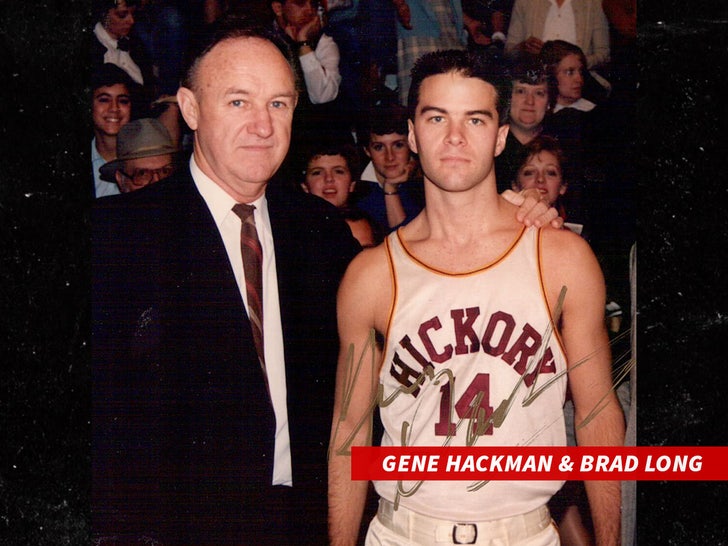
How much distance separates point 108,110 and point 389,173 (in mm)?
642

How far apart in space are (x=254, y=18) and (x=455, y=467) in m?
1.06

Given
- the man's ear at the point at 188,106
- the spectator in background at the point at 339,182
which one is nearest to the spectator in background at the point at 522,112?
the spectator in background at the point at 339,182

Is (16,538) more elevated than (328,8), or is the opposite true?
(328,8)

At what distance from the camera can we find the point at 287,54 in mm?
1628

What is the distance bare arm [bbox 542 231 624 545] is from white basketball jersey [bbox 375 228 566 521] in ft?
0.11

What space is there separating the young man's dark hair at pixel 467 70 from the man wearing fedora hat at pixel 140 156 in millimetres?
543

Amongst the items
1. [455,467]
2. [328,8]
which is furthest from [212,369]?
[328,8]

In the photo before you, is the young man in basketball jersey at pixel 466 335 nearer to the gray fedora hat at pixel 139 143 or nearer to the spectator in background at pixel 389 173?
the spectator in background at pixel 389 173

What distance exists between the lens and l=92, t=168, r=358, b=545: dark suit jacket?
1.63 m

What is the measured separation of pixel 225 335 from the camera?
1.63m

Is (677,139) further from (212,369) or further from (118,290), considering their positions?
(118,290)

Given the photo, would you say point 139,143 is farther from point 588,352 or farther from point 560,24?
point 588,352

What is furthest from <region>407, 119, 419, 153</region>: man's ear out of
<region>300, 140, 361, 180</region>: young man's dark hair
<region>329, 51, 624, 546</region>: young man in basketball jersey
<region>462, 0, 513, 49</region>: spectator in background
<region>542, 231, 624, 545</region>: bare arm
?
<region>542, 231, 624, 545</region>: bare arm

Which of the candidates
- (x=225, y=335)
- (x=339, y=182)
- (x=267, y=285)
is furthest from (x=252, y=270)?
(x=339, y=182)
